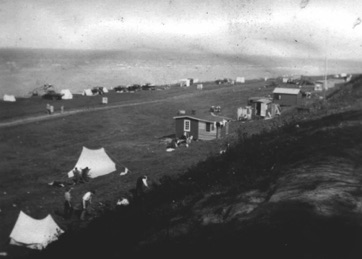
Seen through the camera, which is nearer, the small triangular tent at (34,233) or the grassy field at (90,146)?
the small triangular tent at (34,233)

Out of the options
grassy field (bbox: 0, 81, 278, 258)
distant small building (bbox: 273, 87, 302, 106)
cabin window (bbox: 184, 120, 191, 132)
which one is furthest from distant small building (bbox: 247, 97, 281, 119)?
cabin window (bbox: 184, 120, 191, 132)

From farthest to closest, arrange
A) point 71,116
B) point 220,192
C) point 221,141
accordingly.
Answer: point 71,116
point 221,141
point 220,192

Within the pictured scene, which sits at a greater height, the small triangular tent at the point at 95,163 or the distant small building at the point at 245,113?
the distant small building at the point at 245,113

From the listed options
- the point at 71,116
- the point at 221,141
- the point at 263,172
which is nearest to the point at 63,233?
the point at 263,172

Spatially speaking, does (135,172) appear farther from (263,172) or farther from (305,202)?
(305,202)

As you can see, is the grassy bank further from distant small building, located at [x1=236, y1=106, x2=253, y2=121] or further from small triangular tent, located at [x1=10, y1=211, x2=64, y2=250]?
distant small building, located at [x1=236, y1=106, x2=253, y2=121]

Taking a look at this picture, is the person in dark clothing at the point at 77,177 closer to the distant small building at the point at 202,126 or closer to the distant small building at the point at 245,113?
the distant small building at the point at 202,126

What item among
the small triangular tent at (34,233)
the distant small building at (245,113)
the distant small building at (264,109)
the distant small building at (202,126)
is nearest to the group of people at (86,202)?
the small triangular tent at (34,233)

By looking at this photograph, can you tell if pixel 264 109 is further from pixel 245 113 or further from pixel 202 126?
pixel 202 126
